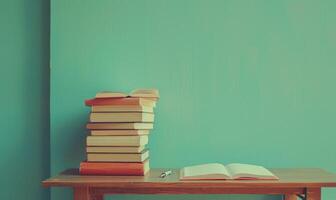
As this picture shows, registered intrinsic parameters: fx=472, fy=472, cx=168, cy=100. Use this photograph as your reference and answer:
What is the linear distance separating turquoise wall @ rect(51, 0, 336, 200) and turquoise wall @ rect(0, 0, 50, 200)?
0.14 meters

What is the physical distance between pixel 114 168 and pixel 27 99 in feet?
2.02

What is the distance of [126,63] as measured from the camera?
1859 mm

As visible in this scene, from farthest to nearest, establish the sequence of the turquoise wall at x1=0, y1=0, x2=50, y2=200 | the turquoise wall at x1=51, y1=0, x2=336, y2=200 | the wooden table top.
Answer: the turquoise wall at x1=0, y1=0, x2=50, y2=200 → the turquoise wall at x1=51, y1=0, x2=336, y2=200 → the wooden table top

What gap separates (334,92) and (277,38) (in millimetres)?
303

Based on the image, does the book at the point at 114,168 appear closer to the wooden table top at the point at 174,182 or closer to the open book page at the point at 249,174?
the wooden table top at the point at 174,182

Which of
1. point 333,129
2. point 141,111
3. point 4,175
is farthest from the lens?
point 4,175

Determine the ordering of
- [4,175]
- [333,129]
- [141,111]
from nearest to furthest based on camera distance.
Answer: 1. [141,111]
2. [333,129]
3. [4,175]

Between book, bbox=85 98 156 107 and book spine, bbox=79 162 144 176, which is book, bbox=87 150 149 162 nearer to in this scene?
book spine, bbox=79 162 144 176

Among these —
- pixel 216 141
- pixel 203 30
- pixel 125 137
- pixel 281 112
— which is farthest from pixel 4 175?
pixel 281 112

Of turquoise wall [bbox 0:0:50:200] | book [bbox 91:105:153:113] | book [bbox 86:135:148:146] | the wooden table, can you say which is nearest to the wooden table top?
the wooden table

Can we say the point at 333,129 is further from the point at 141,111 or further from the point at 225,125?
the point at 141,111

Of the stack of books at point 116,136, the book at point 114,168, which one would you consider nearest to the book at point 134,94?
the stack of books at point 116,136

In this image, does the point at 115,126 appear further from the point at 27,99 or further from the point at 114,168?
the point at 27,99

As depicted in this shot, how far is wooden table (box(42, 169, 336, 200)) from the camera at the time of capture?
4.72ft
